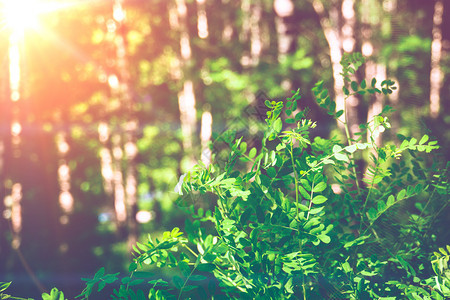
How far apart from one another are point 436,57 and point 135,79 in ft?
29.3

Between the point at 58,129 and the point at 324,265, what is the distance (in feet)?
38.4

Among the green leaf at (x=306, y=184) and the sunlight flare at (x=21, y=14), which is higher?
the sunlight flare at (x=21, y=14)

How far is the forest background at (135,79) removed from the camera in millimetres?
8695

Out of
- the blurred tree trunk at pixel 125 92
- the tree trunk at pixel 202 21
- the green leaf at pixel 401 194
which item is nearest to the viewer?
the green leaf at pixel 401 194

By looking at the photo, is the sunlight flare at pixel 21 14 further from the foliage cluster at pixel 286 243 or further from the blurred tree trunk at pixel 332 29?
the foliage cluster at pixel 286 243

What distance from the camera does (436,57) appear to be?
10.1 m

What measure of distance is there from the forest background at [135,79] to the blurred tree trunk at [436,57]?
44mm

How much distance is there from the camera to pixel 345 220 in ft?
4.50

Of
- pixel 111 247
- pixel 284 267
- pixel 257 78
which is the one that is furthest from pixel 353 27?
pixel 111 247

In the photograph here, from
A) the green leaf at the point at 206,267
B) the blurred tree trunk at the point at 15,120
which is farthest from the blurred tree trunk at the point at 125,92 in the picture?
the green leaf at the point at 206,267

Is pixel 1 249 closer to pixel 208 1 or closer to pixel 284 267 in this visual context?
pixel 208 1

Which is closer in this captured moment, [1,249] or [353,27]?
[353,27]

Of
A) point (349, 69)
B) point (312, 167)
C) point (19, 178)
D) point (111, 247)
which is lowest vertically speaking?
point (111, 247)

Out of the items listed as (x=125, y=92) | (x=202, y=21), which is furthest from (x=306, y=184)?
(x=202, y=21)
